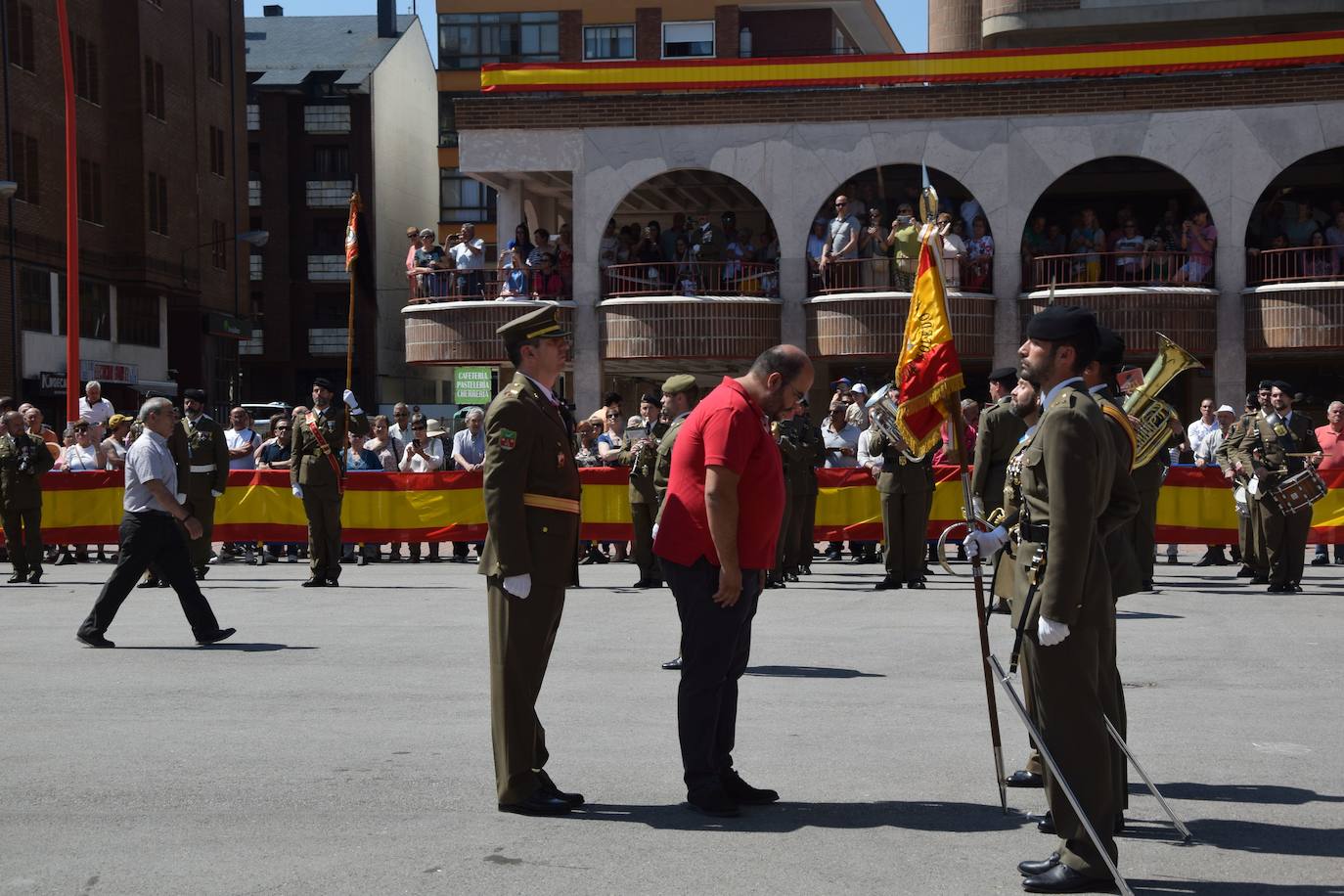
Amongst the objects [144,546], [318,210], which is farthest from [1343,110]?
[318,210]

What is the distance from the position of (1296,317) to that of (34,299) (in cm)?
2914

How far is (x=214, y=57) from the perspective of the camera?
5234 cm

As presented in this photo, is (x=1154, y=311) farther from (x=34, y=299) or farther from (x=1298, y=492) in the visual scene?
(x=34, y=299)

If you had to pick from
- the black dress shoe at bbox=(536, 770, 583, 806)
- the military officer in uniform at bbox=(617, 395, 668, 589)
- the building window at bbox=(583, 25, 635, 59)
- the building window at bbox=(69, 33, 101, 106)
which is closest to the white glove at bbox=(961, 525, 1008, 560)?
the black dress shoe at bbox=(536, 770, 583, 806)

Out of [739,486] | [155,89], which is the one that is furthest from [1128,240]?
[155,89]

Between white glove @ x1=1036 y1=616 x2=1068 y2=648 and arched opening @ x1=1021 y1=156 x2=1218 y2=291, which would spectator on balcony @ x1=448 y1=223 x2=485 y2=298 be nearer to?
arched opening @ x1=1021 y1=156 x2=1218 y2=291

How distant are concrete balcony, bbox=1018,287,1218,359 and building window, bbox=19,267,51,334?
2438 cm

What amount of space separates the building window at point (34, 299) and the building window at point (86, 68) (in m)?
5.40

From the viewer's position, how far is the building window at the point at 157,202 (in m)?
46.6

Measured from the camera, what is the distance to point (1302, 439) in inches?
649

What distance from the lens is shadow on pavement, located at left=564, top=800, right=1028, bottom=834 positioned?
642 cm

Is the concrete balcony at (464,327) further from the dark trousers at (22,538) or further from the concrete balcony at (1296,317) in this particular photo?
the dark trousers at (22,538)

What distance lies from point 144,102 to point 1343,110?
104 feet

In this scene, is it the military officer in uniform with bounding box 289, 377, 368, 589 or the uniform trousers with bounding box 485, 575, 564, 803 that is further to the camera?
the military officer in uniform with bounding box 289, 377, 368, 589
